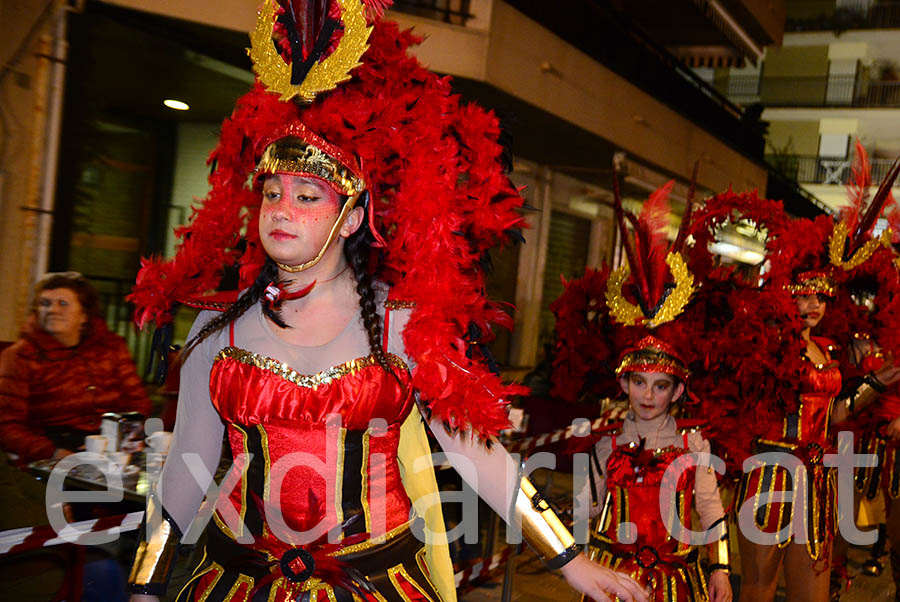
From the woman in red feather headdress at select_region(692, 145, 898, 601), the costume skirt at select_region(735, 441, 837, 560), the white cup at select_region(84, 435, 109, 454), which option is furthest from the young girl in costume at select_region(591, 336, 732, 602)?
the white cup at select_region(84, 435, 109, 454)

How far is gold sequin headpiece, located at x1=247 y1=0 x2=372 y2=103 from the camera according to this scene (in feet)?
6.55

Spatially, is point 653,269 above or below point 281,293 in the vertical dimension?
above

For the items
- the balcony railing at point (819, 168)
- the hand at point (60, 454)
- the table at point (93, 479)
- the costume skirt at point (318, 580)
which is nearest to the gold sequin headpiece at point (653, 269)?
the costume skirt at point (318, 580)

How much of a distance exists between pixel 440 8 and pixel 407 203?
25.5 ft

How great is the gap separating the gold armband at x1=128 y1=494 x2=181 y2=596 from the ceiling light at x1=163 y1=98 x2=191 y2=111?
318 inches

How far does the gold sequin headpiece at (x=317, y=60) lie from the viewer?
2.00 meters

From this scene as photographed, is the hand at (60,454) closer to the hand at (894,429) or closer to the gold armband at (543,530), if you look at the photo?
the gold armband at (543,530)

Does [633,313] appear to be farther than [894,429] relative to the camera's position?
No

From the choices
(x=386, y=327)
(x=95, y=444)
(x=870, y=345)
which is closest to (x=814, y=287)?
(x=870, y=345)

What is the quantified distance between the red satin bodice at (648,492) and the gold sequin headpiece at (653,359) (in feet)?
1.18

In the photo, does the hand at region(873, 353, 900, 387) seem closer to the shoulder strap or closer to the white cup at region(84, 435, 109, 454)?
the shoulder strap

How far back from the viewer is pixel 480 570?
4590 mm

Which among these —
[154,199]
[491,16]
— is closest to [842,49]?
[491,16]

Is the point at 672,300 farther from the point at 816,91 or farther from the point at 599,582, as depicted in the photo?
the point at 816,91
